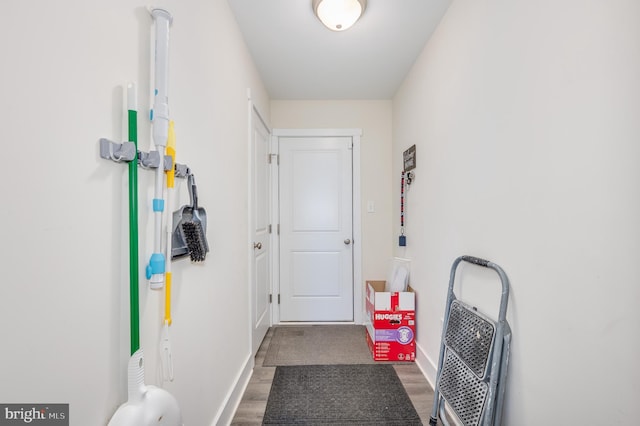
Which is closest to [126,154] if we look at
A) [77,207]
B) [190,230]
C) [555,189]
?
[77,207]

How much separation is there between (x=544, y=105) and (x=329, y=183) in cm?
217

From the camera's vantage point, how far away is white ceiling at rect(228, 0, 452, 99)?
5.67 ft

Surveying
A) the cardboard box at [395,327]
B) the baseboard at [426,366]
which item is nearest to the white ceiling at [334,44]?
the cardboard box at [395,327]

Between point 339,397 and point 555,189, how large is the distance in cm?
164

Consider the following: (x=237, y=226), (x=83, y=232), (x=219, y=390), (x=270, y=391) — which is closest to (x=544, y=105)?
(x=83, y=232)

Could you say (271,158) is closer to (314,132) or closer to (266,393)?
(314,132)

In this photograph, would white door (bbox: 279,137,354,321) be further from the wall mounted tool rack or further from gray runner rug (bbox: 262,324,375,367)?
the wall mounted tool rack

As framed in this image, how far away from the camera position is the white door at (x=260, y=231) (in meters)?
2.30

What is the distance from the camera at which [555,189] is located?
0.94m

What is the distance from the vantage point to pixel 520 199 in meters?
1.11

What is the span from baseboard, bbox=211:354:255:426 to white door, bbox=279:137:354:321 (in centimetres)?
102

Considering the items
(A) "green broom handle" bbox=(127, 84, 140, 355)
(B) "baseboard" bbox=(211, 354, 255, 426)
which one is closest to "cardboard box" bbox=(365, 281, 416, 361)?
(B) "baseboard" bbox=(211, 354, 255, 426)

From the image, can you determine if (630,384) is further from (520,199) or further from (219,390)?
(219,390)

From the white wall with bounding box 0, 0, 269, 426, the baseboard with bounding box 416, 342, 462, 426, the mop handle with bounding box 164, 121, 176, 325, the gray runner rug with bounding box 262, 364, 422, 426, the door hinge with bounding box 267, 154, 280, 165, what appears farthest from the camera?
the door hinge with bounding box 267, 154, 280, 165
